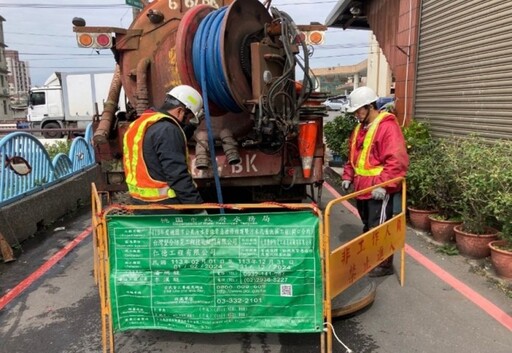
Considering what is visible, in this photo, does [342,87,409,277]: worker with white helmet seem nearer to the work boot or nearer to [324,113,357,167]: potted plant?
the work boot

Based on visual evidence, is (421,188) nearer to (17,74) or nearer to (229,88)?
(229,88)

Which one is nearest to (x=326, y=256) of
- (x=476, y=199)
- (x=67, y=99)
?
(x=476, y=199)

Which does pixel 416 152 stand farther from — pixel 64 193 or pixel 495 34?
pixel 64 193

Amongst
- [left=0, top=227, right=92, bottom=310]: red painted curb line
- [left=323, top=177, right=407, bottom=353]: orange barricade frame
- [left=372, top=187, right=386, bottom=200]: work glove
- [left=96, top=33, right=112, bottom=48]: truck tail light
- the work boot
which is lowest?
[left=0, top=227, right=92, bottom=310]: red painted curb line

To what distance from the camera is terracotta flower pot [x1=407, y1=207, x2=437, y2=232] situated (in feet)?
20.1

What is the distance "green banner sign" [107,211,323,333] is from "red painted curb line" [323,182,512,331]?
178 cm

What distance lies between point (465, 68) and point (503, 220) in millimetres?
3498

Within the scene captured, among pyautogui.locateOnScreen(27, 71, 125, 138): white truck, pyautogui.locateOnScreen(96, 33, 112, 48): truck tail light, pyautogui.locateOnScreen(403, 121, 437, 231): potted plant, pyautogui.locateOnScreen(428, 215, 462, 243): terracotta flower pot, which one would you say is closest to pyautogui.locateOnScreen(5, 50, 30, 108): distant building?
pyautogui.locateOnScreen(27, 71, 125, 138): white truck

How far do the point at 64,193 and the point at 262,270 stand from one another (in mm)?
5526

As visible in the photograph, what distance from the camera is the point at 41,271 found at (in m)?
5.16

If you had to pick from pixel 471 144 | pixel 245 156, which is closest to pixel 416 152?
pixel 471 144

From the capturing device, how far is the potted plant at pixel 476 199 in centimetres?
478

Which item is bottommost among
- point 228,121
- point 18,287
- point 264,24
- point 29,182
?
point 18,287

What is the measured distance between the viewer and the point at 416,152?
702 centimetres
